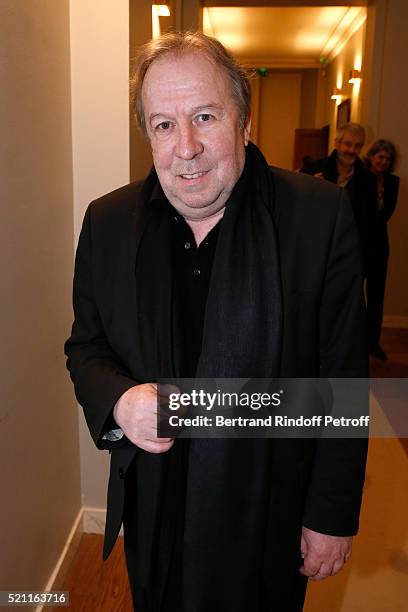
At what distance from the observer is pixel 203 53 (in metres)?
1.08

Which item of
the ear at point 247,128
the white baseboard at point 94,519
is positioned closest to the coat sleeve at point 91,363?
the ear at point 247,128

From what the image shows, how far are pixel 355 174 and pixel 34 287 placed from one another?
2.88 metres

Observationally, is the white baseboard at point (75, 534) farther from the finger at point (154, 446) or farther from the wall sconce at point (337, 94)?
the wall sconce at point (337, 94)

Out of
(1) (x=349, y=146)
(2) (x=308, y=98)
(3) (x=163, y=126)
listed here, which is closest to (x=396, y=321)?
(1) (x=349, y=146)

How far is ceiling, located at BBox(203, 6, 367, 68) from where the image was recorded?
739 centimetres

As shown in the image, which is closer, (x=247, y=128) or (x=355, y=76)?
(x=247, y=128)

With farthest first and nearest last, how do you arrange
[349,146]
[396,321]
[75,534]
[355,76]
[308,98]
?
1. [308,98]
2. [355,76]
3. [396,321]
4. [349,146]
5. [75,534]

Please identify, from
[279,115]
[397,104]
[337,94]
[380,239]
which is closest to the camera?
[380,239]

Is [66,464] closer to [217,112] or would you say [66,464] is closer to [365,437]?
[365,437]

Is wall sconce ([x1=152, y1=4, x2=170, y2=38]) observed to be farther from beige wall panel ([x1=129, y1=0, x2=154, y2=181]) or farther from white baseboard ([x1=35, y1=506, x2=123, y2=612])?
white baseboard ([x1=35, y1=506, x2=123, y2=612])

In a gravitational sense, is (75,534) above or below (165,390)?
below

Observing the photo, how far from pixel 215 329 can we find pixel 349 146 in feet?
10.4

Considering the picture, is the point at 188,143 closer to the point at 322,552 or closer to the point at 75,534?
the point at 322,552

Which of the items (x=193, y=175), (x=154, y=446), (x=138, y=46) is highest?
(x=138, y=46)
